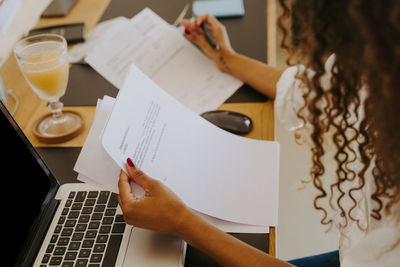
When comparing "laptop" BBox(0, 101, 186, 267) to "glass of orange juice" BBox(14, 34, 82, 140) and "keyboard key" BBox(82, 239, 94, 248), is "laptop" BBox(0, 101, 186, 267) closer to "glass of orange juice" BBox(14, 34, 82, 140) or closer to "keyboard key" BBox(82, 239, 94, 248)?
"keyboard key" BBox(82, 239, 94, 248)

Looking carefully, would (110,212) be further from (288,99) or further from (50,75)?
(288,99)

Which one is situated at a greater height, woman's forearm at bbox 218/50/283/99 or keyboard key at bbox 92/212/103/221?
keyboard key at bbox 92/212/103/221

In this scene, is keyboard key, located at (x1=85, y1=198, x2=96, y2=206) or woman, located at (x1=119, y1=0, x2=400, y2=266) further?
keyboard key, located at (x1=85, y1=198, x2=96, y2=206)

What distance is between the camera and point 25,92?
107 cm

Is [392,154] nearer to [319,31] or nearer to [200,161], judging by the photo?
[319,31]

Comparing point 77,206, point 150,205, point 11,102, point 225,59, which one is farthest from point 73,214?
point 225,59

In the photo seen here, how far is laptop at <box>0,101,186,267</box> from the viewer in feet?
2.15

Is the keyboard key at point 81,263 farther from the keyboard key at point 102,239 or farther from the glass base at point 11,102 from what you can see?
the glass base at point 11,102

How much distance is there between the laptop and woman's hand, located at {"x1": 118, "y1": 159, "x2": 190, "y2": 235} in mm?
34

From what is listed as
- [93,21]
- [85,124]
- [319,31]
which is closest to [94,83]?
[85,124]

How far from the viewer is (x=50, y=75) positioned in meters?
0.89

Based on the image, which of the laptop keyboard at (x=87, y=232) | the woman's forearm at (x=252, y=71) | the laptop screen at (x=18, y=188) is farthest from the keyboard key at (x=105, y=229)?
the woman's forearm at (x=252, y=71)

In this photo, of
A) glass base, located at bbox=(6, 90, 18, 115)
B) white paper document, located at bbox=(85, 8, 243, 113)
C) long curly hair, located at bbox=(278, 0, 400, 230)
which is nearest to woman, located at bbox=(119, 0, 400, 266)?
long curly hair, located at bbox=(278, 0, 400, 230)

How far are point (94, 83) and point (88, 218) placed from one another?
452mm
